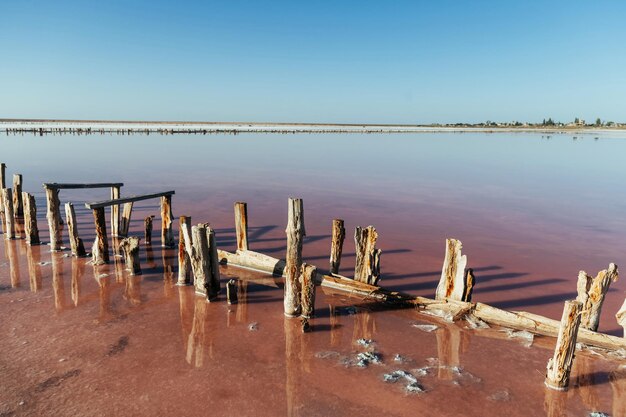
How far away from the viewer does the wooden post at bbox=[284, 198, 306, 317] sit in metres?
7.84

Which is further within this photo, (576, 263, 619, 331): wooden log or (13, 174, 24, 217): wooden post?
(13, 174, 24, 217): wooden post

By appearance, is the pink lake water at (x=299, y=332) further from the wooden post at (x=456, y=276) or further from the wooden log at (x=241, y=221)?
the wooden log at (x=241, y=221)

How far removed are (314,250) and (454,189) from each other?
1269 centimetres

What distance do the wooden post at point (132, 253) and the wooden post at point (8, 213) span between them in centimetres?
463

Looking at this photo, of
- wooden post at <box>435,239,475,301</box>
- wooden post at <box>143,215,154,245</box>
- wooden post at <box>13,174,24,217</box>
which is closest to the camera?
wooden post at <box>435,239,475,301</box>

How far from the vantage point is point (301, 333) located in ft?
23.9

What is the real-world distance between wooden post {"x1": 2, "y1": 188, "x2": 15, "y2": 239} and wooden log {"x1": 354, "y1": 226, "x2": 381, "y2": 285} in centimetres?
973

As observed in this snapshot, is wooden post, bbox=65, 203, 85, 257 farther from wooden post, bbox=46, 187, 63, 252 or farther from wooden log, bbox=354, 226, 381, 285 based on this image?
wooden log, bbox=354, 226, 381, 285

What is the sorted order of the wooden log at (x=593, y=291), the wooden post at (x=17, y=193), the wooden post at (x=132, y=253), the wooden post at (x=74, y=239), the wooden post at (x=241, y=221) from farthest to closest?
the wooden post at (x=17, y=193), the wooden post at (x=74, y=239), the wooden post at (x=241, y=221), the wooden post at (x=132, y=253), the wooden log at (x=593, y=291)

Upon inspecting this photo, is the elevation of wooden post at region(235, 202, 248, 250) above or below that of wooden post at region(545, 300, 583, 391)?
above

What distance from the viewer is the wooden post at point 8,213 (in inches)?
460

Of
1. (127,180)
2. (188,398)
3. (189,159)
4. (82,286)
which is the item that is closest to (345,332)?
(188,398)

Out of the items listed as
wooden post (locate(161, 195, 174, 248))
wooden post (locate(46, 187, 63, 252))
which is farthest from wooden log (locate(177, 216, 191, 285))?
wooden post (locate(46, 187, 63, 252))

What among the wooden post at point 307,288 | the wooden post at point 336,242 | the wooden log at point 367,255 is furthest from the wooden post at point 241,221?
the wooden post at point 307,288
